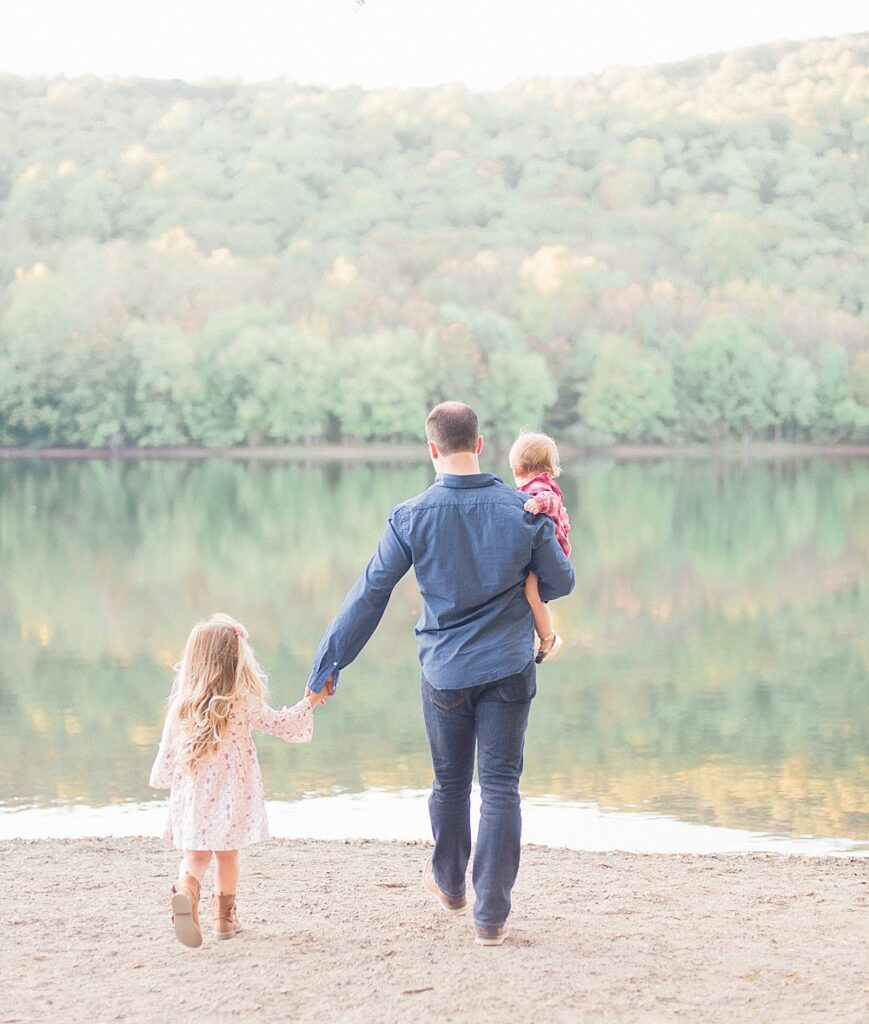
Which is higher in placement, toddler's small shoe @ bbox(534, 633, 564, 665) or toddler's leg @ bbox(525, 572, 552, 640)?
toddler's leg @ bbox(525, 572, 552, 640)

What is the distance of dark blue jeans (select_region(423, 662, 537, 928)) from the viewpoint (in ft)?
14.7

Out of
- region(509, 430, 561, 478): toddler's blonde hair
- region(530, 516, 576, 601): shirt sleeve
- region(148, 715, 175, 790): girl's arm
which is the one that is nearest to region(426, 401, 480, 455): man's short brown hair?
region(509, 430, 561, 478): toddler's blonde hair

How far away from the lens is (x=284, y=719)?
4.67 meters

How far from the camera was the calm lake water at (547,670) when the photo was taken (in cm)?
836

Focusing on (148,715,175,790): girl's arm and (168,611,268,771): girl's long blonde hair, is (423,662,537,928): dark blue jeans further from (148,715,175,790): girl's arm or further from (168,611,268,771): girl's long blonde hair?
(148,715,175,790): girl's arm

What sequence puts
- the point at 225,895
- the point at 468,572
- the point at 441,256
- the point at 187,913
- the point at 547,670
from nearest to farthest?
the point at 187,913 < the point at 468,572 < the point at 225,895 < the point at 547,670 < the point at 441,256

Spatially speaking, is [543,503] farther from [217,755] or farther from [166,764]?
[166,764]

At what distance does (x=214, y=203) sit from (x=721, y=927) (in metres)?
113

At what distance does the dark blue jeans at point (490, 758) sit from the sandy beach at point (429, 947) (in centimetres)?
18

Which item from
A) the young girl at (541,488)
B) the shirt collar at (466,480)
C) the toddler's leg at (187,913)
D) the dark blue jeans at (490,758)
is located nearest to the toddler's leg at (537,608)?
the young girl at (541,488)

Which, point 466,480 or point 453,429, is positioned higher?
point 453,429

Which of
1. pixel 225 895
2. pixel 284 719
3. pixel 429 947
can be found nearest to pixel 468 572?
pixel 284 719

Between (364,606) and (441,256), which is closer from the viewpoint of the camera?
(364,606)

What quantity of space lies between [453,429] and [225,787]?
1.26m
